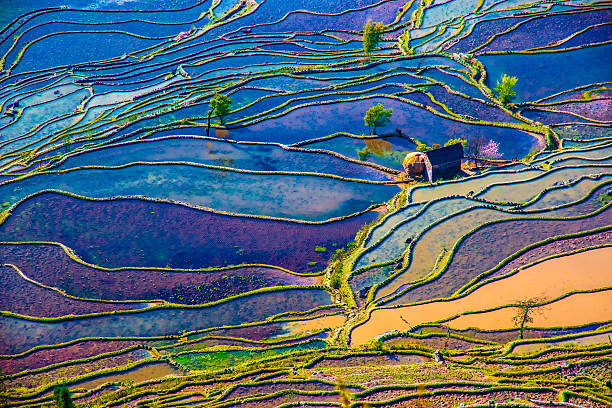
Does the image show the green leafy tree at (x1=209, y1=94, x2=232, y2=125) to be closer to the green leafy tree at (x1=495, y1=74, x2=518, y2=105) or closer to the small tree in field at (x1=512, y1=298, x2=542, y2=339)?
the green leafy tree at (x1=495, y1=74, x2=518, y2=105)

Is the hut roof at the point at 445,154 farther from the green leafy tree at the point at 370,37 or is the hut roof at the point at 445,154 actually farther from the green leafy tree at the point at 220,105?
the green leafy tree at the point at 370,37

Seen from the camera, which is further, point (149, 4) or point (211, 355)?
point (149, 4)

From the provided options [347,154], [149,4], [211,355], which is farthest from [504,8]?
[211,355]

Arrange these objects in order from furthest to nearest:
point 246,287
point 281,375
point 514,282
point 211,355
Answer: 1. point 246,287
2. point 514,282
3. point 211,355
4. point 281,375

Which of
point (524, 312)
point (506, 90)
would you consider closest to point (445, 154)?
point (506, 90)

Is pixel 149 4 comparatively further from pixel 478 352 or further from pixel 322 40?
pixel 478 352

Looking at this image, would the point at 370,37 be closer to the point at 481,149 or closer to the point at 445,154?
the point at 481,149
